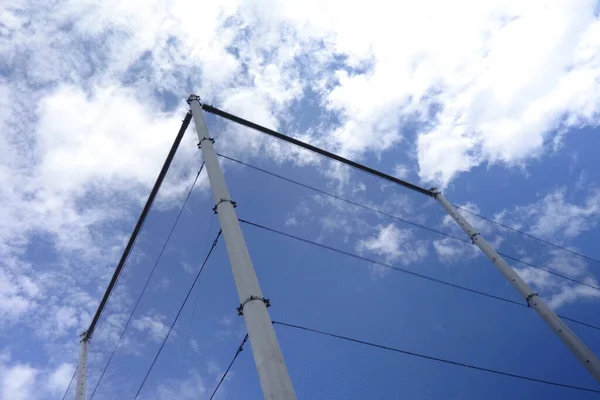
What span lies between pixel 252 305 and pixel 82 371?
1517 cm

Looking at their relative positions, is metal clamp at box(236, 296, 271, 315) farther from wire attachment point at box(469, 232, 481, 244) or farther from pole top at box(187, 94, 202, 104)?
wire attachment point at box(469, 232, 481, 244)

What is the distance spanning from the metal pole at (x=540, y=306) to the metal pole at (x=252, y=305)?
27.2ft

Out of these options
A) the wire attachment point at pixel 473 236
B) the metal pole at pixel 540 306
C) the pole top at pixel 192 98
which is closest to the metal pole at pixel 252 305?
the pole top at pixel 192 98

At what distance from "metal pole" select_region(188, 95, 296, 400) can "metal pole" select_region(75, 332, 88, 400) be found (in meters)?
12.7

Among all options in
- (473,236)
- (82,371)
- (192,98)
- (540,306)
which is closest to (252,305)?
(192,98)

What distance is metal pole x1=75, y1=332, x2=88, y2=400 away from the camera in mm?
16250

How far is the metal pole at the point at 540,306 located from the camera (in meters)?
9.93

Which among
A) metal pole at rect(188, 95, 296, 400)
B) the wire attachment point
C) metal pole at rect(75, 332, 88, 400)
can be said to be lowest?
metal pole at rect(188, 95, 296, 400)

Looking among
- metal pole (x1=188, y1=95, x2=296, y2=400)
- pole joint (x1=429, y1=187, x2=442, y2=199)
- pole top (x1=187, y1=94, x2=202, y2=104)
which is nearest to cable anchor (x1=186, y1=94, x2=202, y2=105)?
pole top (x1=187, y1=94, x2=202, y2=104)

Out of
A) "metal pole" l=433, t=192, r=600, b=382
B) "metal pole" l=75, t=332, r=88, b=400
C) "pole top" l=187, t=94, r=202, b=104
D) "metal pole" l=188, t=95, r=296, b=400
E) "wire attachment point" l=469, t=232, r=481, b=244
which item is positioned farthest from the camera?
"metal pole" l=75, t=332, r=88, b=400

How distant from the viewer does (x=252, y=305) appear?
610 cm

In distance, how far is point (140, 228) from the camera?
15.3m

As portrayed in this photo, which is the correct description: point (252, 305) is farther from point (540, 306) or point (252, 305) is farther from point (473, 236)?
point (473, 236)

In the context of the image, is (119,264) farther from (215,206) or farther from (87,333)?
(215,206)
